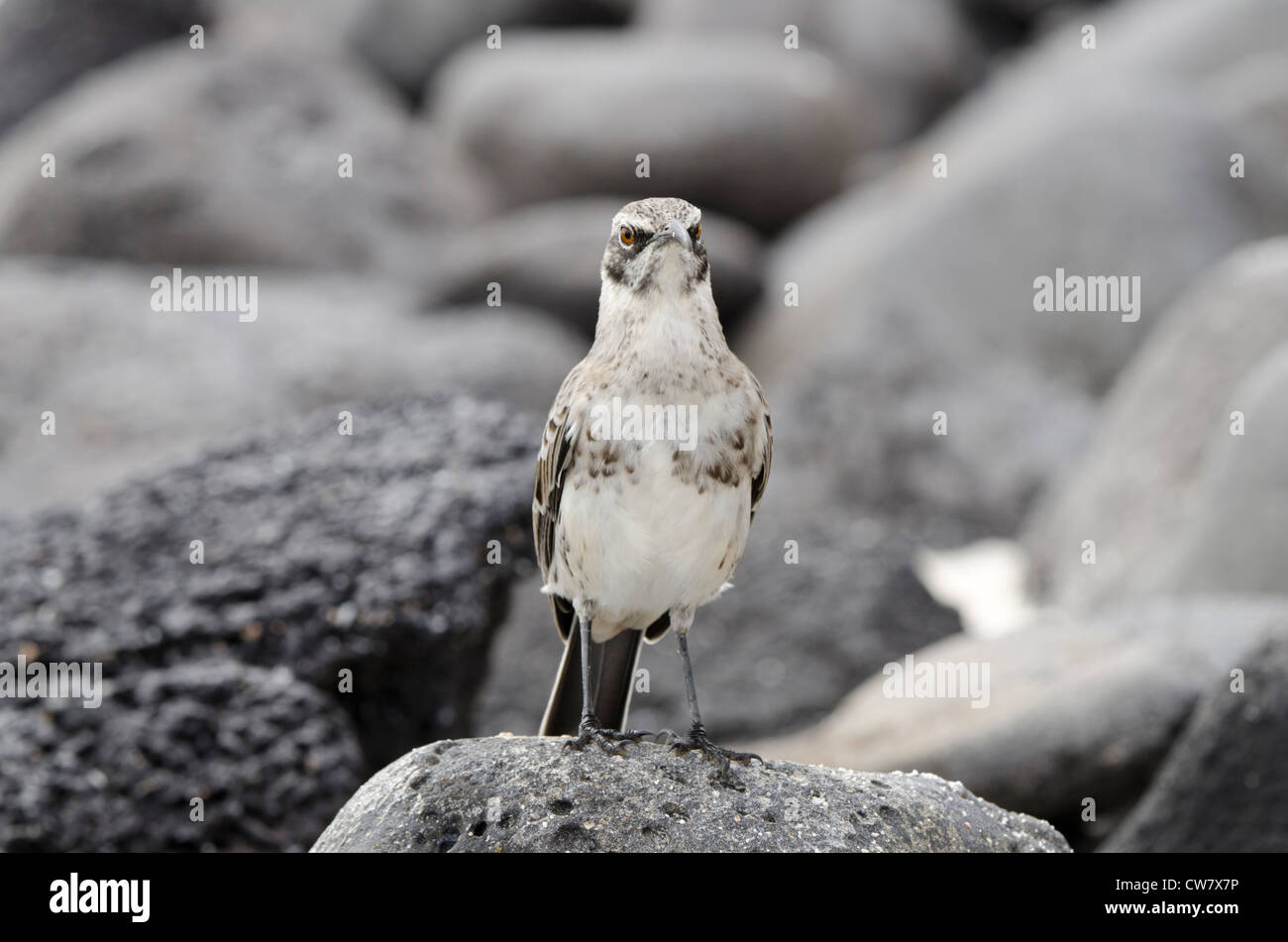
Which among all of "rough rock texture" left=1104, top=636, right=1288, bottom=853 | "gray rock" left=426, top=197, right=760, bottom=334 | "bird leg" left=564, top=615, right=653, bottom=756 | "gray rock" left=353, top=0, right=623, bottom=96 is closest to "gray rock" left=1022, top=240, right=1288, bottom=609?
"rough rock texture" left=1104, top=636, right=1288, bottom=853

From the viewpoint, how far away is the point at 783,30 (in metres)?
22.7

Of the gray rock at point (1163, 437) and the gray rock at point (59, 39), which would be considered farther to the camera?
the gray rock at point (59, 39)

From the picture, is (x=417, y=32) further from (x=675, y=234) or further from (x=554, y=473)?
(x=675, y=234)

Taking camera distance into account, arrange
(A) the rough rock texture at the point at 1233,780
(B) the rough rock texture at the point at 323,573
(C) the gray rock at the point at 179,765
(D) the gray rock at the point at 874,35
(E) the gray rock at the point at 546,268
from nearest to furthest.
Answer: (A) the rough rock texture at the point at 1233,780 → (C) the gray rock at the point at 179,765 → (B) the rough rock texture at the point at 323,573 → (E) the gray rock at the point at 546,268 → (D) the gray rock at the point at 874,35

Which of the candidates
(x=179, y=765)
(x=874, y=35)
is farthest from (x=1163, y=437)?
(x=874, y=35)

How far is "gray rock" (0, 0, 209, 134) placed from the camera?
73.2 ft

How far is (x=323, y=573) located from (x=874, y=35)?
18174mm

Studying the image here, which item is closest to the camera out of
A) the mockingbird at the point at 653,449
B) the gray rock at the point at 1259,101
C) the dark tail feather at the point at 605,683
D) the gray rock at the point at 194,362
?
the mockingbird at the point at 653,449

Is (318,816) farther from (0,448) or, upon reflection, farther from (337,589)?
(0,448)

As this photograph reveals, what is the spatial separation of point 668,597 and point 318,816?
2.55 meters

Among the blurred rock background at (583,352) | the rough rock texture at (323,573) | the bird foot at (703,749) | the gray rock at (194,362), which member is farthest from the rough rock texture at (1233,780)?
the gray rock at (194,362)

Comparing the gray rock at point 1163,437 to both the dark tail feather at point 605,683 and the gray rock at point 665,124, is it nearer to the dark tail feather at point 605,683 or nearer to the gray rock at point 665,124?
the dark tail feather at point 605,683

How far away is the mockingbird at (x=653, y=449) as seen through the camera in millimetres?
5355

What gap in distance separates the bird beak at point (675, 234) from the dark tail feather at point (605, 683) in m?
1.88
